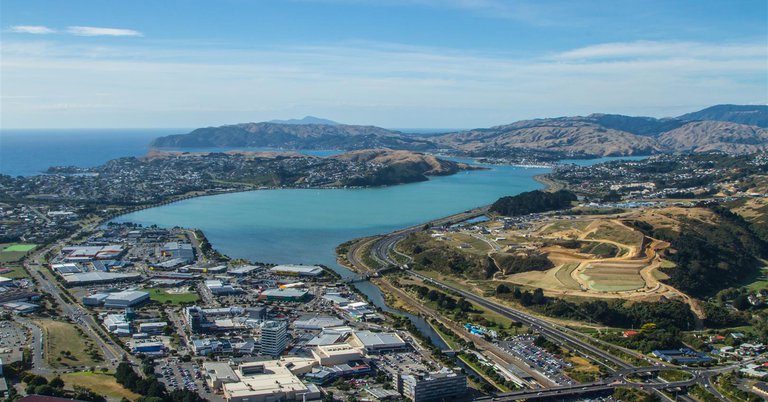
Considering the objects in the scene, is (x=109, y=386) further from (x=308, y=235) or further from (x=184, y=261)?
(x=308, y=235)

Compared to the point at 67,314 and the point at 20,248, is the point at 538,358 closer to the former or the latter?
the point at 67,314

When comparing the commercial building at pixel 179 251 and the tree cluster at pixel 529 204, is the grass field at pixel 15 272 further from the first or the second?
the tree cluster at pixel 529 204

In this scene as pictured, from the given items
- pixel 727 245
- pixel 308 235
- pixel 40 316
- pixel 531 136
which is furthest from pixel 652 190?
pixel 531 136

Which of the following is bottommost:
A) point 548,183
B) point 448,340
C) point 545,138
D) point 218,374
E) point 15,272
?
point 448,340

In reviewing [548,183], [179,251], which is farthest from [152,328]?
[548,183]

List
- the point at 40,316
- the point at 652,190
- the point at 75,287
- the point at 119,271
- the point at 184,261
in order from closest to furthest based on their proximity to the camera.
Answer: the point at 40,316
the point at 75,287
the point at 119,271
the point at 184,261
the point at 652,190

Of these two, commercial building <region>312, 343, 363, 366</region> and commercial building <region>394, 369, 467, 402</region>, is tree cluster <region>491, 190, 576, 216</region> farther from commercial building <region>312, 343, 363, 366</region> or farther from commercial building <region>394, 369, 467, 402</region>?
commercial building <region>394, 369, 467, 402</region>
